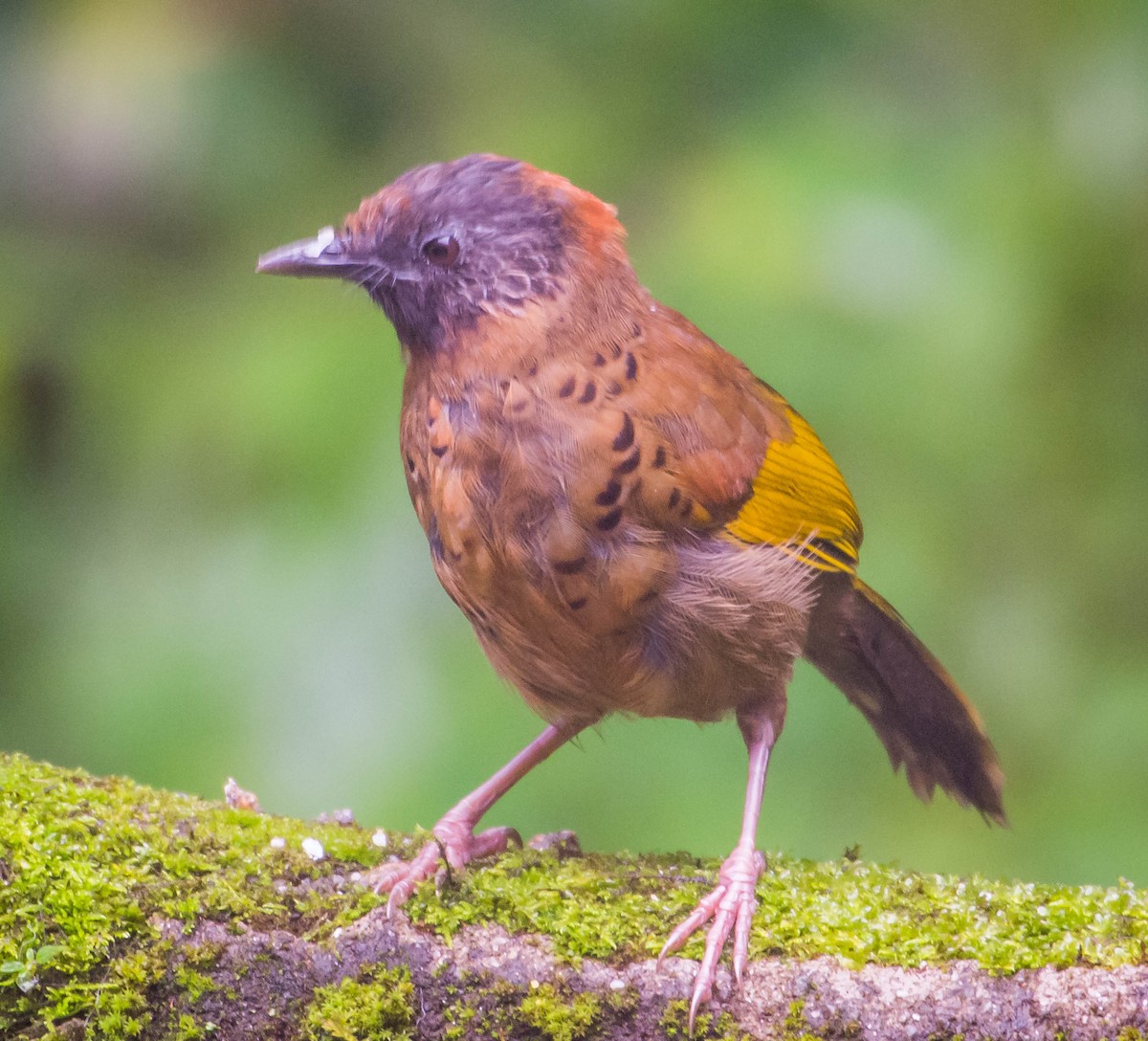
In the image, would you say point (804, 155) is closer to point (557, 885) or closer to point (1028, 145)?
point (1028, 145)

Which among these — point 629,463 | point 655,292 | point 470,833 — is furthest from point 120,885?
point 655,292

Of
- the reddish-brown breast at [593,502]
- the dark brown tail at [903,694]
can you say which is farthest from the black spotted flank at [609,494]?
the dark brown tail at [903,694]

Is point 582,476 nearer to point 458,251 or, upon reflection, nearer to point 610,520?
point 610,520

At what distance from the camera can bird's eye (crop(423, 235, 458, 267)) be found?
2.93 meters

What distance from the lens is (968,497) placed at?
388cm

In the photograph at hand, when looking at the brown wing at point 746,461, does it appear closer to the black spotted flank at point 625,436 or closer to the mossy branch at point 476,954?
the black spotted flank at point 625,436

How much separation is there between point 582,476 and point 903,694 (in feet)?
4.10

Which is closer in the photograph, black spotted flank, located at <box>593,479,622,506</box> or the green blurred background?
black spotted flank, located at <box>593,479,622,506</box>

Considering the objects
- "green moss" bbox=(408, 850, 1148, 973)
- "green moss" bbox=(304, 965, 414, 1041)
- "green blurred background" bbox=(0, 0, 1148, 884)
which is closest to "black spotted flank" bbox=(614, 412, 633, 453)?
"green moss" bbox=(408, 850, 1148, 973)

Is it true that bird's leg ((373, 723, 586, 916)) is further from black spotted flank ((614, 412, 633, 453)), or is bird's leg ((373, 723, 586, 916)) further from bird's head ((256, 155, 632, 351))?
bird's head ((256, 155, 632, 351))

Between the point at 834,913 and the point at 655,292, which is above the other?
the point at 655,292

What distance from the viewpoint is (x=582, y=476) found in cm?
267

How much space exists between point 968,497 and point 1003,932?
171 centimetres

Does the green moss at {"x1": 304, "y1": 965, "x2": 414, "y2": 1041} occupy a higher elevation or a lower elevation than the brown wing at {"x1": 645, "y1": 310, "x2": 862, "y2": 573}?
lower
